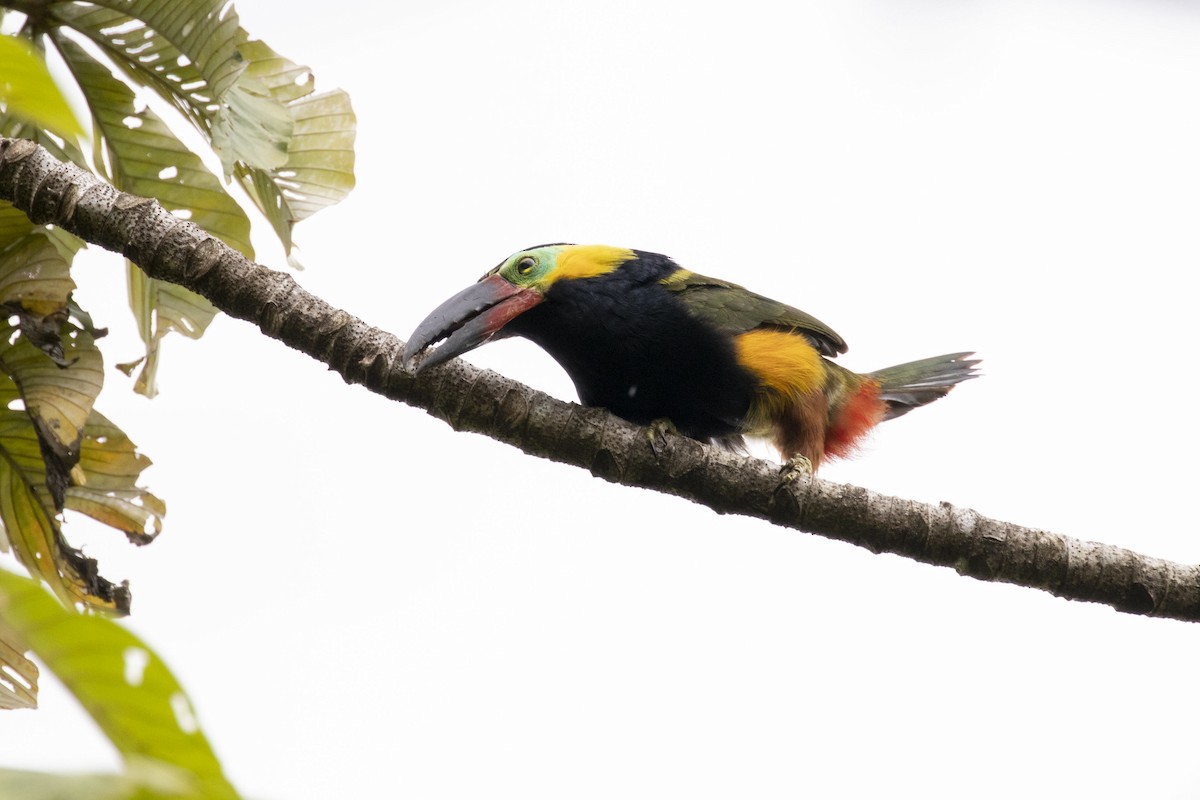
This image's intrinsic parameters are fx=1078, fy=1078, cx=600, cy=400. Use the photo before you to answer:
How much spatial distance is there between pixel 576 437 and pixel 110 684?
2143 mm

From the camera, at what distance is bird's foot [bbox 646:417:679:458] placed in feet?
9.78

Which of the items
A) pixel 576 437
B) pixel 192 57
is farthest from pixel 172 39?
pixel 576 437

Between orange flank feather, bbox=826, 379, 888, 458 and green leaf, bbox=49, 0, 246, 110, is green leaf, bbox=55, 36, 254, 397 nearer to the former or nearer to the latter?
green leaf, bbox=49, 0, 246, 110

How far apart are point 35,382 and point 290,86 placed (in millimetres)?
1271

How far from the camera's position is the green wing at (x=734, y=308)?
3.61m

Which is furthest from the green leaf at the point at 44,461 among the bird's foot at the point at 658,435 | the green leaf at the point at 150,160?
the bird's foot at the point at 658,435

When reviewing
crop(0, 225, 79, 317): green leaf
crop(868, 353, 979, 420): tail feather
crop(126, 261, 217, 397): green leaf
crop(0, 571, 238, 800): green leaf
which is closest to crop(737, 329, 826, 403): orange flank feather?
crop(868, 353, 979, 420): tail feather

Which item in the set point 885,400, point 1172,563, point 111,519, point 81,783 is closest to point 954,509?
point 1172,563

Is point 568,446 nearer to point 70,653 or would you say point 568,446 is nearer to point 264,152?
point 264,152

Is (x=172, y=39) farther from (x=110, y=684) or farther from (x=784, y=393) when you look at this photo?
(x=110, y=684)

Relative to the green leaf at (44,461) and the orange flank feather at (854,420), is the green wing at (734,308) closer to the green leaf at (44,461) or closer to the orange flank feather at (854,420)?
the orange flank feather at (854,420)

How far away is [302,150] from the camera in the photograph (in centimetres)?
340

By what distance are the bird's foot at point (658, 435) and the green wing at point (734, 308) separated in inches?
21.4

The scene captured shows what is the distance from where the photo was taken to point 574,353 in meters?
3.48
